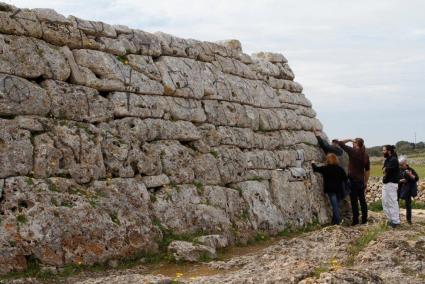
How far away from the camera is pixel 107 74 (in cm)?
1198

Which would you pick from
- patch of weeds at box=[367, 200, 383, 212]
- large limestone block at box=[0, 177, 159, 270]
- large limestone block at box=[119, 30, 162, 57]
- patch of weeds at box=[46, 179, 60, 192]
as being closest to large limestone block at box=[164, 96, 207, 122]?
large limestone block at box=[119, 30, 162, 57]

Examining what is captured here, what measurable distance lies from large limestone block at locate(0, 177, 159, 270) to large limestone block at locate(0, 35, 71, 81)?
2049 mm

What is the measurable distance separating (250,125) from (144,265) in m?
6.27

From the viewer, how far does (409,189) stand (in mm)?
16641

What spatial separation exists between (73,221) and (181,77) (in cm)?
509

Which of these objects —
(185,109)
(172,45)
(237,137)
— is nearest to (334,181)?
(237,137)

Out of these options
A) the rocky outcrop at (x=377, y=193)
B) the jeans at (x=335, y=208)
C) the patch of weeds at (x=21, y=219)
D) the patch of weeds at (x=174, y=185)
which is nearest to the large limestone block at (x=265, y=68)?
the jeans at (x=335, y=208)

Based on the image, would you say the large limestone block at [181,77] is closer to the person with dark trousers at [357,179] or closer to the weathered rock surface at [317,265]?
the weathered rock surface at [317,265]

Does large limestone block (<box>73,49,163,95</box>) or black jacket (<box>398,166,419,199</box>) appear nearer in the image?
large limestone block (<box>73,49,163,95</box>)

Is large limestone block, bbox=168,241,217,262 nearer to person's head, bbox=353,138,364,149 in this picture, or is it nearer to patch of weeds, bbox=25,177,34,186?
patch of weeds, bbox=25,177,34,186

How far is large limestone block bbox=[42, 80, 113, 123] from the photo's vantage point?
10.8 meters

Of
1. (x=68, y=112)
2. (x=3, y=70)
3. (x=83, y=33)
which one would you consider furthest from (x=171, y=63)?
(x=3, y=70)

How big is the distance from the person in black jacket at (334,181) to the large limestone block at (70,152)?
7.85m

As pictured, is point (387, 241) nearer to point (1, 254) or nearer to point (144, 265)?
point (144, 265)
